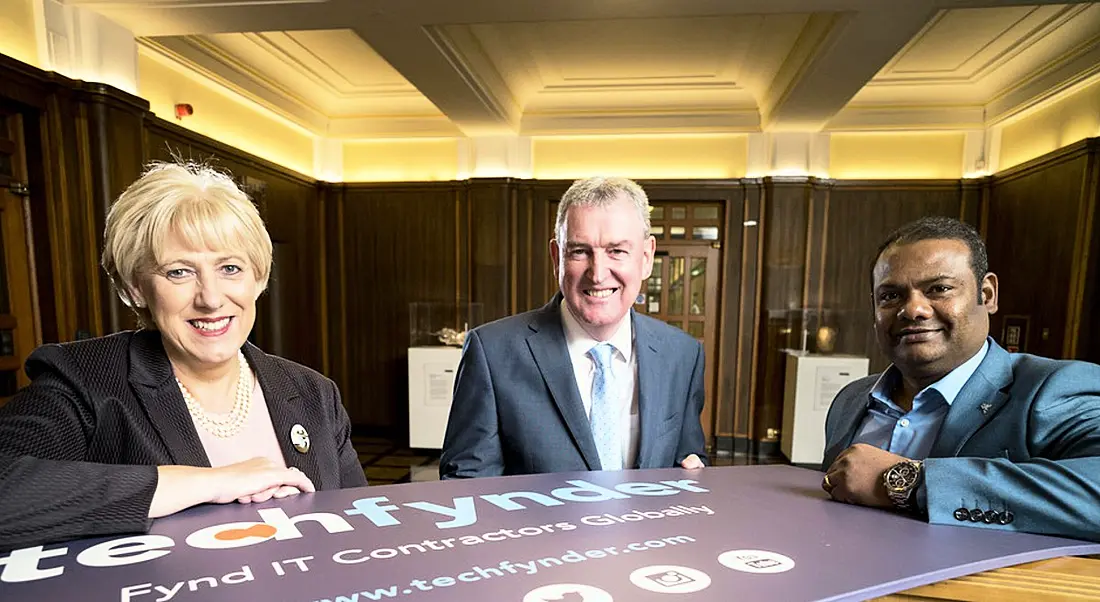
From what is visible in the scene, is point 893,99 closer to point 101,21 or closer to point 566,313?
point 566,313

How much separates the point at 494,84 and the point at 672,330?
4.42 m

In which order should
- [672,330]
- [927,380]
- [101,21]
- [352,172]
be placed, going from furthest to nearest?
[352,172] → [101,21] → [672,330] → [927,380]

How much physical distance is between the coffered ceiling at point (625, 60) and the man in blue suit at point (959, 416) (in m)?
2.71

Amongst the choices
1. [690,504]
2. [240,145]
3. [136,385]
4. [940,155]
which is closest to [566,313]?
[690,504]

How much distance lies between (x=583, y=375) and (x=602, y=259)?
406 millimetres

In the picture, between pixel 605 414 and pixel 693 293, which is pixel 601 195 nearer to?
pixel 605 414

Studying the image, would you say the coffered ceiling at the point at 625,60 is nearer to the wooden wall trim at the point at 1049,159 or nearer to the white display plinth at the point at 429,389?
the wooden wall trim at the point at 1049,159

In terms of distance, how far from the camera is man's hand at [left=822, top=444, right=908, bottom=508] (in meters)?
1.04

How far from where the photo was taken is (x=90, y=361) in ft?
3.93

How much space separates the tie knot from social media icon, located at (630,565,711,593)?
98 cm

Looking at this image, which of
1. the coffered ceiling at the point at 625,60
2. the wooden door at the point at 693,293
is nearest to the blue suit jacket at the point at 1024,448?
the coffered ceiling at the point at 625,60

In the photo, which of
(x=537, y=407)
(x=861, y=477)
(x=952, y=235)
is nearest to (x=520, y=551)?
(x=861, y=477)

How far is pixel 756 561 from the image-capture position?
2.59ft

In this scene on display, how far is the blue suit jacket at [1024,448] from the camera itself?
0.94m
